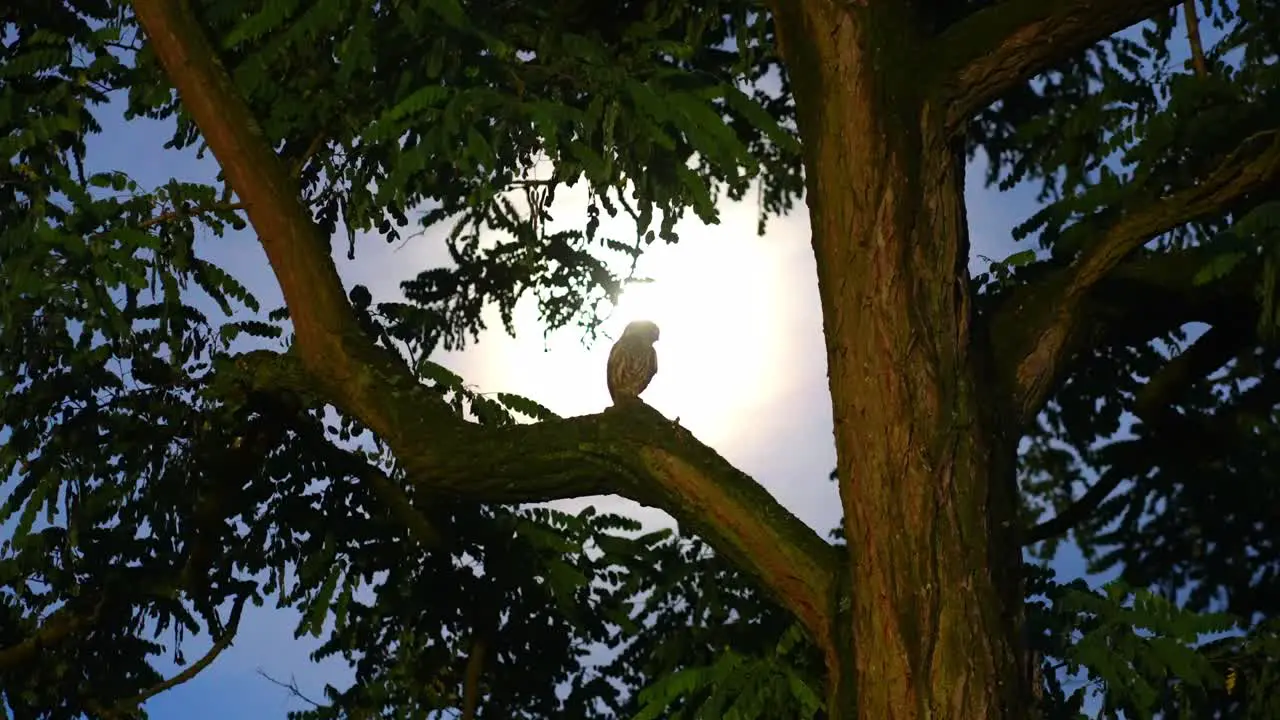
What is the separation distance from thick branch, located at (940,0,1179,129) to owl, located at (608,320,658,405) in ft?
6.62

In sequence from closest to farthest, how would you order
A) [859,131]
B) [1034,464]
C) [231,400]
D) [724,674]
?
1. [859,131]
2. [724,674]
3. [231,400]
4. [1034,464]

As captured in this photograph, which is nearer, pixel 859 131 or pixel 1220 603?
pixel 859 131

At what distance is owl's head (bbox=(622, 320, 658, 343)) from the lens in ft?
25.3

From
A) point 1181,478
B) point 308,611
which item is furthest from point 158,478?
point 1181,478

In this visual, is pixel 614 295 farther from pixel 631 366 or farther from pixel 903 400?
pixel 903 400

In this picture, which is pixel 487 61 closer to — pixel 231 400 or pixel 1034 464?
pixel 231 400

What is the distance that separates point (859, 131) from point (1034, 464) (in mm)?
6684

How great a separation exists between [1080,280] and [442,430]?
279 centimetres

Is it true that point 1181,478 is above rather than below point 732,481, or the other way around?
above

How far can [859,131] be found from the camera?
6.09 metres

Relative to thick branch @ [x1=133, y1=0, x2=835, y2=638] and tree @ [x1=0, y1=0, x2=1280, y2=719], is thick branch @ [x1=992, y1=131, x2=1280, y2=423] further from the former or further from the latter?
thick branch @ [x1=133, y1=0, x2=835, y2=638]

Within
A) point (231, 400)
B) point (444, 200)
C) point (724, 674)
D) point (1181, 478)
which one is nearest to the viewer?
point (724, 674)

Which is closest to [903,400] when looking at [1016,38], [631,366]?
[1016,38]

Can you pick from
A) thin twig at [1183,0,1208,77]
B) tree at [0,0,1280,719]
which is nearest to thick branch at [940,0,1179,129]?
tree at [0,0,1280,719]
